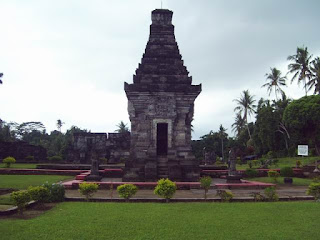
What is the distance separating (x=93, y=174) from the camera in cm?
1745

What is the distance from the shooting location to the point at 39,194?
9.75m

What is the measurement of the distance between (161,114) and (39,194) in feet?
30.9

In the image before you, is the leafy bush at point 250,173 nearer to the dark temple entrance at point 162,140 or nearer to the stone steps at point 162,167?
the dark temple entrance at point 162,140

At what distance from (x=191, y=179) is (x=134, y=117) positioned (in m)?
4.76

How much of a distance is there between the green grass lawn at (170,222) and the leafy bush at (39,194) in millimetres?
631

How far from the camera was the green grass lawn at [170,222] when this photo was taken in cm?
638

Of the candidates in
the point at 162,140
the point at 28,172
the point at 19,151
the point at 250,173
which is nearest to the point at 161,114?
the point at 162,140

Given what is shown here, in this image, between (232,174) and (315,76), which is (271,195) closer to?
(232,174)

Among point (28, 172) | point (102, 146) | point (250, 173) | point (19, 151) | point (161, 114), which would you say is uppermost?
point (161, 114)

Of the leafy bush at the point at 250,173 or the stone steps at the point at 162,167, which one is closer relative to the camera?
the stone steps at the point at 162,167

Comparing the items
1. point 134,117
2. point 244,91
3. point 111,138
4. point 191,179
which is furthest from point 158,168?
point 244,91

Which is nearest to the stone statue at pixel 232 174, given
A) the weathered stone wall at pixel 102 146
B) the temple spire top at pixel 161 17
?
the temple spire top at pixel 161 17

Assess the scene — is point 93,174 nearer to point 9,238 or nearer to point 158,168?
point 158,168

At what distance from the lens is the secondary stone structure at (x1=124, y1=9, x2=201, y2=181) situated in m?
17.4
